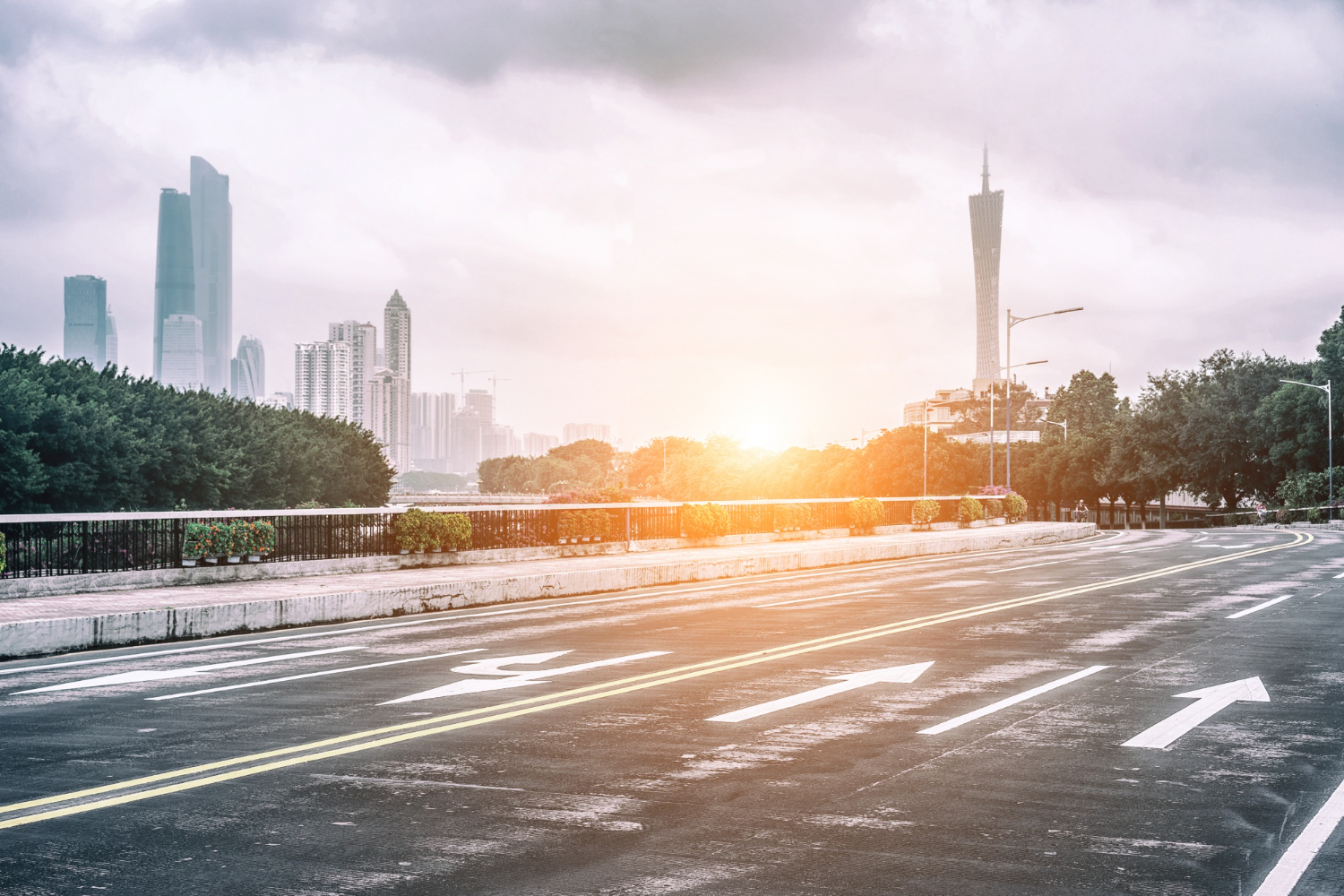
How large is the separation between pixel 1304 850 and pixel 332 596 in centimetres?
1364

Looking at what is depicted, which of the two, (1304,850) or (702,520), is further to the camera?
(702,520)

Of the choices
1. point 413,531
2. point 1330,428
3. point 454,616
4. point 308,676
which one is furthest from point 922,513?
point 308,676

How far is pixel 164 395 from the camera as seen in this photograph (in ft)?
188

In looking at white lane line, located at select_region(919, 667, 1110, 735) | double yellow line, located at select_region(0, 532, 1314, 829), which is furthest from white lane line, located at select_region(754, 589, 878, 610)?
white lane line, located at select_region(919, 667, 1110, 735)

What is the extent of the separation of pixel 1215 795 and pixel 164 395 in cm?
5838

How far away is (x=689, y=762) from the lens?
7.10 metres

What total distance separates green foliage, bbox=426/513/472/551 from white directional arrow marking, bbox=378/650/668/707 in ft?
37.0

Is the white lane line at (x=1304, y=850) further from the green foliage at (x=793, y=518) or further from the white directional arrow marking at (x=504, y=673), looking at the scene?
the green foliage at (x=793, y=518)

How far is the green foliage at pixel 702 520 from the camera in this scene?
31.5 metres

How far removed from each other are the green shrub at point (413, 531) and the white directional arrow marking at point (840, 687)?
13731 millimetres

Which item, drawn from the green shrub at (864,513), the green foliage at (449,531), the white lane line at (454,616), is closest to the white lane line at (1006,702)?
the white lane line at (454,616)

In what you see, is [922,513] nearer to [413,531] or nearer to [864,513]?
[864,513]

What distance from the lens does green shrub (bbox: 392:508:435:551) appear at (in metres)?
22.7

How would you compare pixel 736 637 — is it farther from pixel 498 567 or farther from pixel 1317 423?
pixel 1317 423
